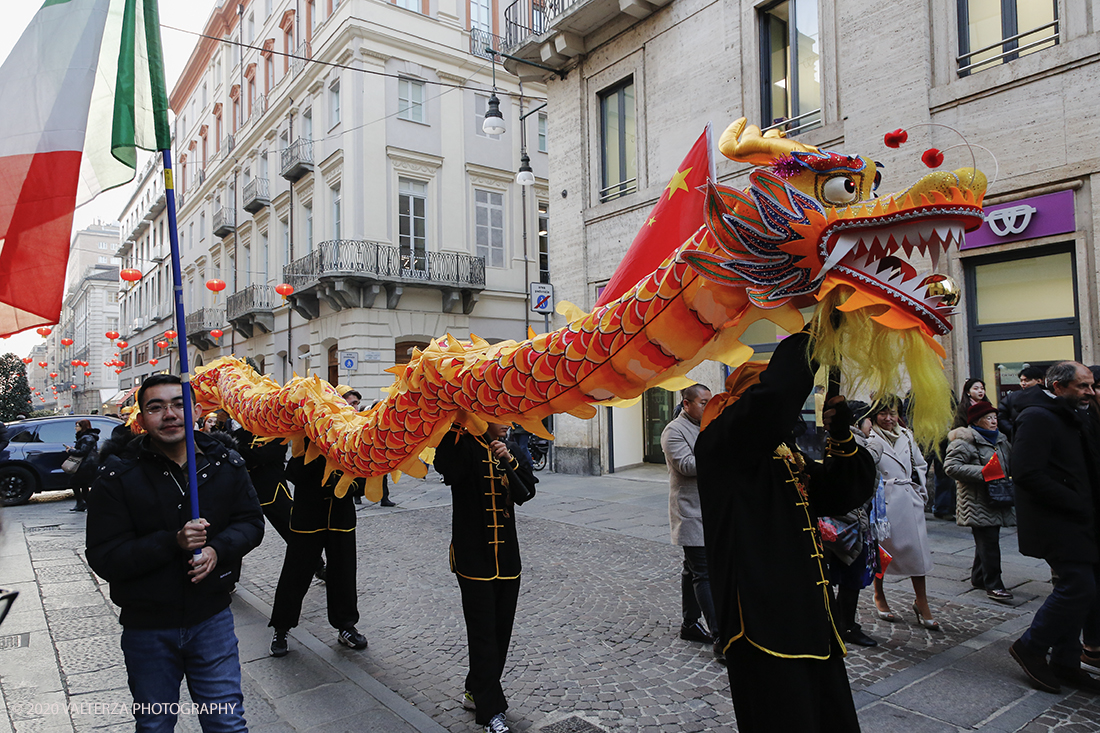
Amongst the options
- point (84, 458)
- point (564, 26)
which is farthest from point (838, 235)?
point (84, 458)

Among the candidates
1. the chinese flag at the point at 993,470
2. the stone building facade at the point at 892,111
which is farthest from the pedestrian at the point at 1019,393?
the stone building facade at the point at 892,111

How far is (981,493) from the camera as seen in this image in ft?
17.4

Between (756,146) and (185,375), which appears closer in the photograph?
(756,146)

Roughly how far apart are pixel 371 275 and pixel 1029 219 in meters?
15.1

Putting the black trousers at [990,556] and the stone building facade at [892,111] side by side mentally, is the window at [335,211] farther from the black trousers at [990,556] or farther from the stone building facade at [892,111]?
the black trousers at [990,556]

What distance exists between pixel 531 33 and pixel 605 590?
40.2 ft

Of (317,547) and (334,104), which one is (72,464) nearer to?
(317,547)

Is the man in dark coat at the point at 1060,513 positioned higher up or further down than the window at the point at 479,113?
further down

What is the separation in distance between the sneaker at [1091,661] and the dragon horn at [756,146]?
3994 mm

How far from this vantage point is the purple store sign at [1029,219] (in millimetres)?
7301

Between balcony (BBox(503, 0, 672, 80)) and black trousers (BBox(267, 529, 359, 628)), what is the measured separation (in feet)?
35.9

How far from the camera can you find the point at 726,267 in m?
2.07

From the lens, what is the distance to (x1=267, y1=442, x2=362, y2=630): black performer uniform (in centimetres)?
469

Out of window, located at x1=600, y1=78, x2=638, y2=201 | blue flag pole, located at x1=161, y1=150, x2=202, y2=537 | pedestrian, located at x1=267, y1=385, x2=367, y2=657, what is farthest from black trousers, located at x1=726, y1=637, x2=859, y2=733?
window, located at x1=600, y1=78, x2=638, y2=201
